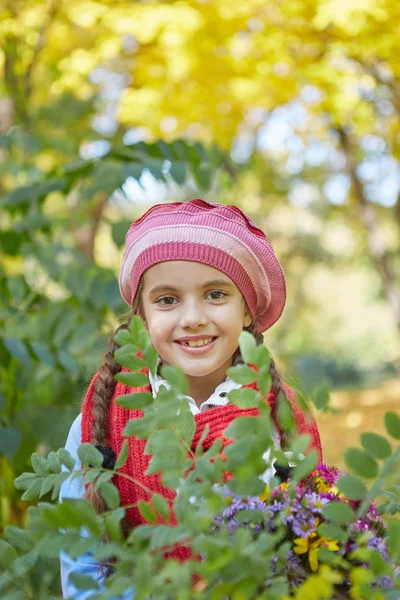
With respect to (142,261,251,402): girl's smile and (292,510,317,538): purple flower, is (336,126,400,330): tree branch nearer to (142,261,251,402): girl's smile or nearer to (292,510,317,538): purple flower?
(142,261,251,402): girl's smile

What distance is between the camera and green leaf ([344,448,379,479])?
29.3 inches

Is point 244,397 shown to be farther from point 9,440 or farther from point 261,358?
point 9,440

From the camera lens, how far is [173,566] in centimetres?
60

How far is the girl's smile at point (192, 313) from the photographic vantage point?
4.63 ft

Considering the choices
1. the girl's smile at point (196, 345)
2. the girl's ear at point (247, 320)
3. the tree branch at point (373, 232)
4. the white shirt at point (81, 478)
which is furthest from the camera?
the tree branch at point (373, 232)

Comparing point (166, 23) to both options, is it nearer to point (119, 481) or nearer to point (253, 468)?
point (119, 481)

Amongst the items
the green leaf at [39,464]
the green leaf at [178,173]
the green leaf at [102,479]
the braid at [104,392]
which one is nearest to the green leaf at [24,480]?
the green leaf at [39,464]

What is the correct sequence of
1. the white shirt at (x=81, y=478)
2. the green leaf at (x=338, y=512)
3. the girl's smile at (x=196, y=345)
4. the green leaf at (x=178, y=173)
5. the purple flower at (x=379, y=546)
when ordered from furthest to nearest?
the green leaf at (x=178, y=173) < the girl's smile at (x=196, y=345) < the white shirt at (x=81, y=478) < the purple flower at (x=379, y=546) < the green leaf at (x=338, y=512)

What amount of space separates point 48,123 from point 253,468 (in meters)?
7.03

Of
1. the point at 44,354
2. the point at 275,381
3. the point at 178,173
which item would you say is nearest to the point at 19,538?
the point at 275,381

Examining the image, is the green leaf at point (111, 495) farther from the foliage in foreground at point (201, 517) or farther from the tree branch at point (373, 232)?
the tree branch at point (373, 232)

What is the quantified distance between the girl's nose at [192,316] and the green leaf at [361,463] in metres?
0.68

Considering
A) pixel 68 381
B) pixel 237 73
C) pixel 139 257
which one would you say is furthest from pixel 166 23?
pixel 139 257

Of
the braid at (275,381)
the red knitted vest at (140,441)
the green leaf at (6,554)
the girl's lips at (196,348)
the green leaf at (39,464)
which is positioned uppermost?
the green leaf at (39,464)
